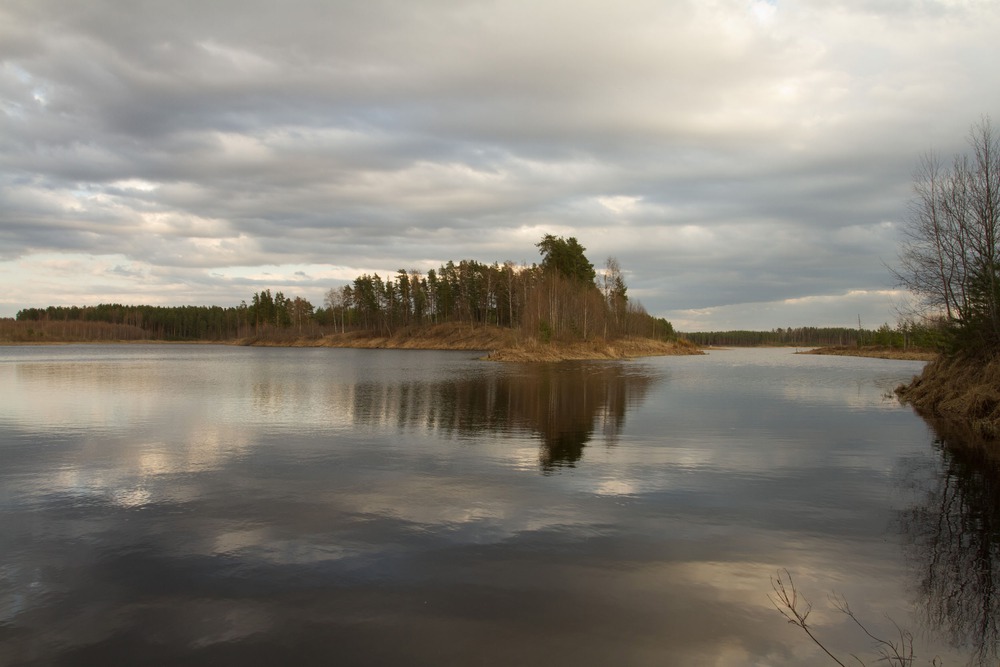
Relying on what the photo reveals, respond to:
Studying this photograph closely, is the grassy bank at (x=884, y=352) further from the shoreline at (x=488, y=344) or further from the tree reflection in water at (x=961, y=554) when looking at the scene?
the tree reflection in water at (x=961, y=554)

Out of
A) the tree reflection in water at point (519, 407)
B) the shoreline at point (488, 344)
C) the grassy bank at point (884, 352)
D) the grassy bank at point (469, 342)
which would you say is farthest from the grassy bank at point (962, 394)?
the grassy bank at point (884, 352)

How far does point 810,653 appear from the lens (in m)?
7.49

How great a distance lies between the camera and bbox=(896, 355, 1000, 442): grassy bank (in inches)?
1003

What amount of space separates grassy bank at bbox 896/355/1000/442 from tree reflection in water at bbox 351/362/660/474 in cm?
1438

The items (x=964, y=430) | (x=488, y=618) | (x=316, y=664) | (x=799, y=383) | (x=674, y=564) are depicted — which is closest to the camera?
(x=316, y=664)

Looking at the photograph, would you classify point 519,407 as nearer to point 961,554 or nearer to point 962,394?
point 962,394

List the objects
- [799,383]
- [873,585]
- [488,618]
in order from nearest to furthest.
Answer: [488,618] < [873,585] < [799,383]

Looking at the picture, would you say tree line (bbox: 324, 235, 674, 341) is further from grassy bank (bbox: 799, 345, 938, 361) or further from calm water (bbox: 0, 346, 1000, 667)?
calm water (bbox: 0, 346, 1000, 667)

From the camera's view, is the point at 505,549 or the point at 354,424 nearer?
the point at 505,549

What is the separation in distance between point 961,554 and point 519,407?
72.5ft

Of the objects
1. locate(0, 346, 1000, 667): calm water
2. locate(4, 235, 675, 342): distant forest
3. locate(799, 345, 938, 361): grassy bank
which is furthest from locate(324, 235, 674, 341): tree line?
locate(0, 346, 1000, 667): calm water

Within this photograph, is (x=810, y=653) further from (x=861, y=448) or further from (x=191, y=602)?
(x=861, y=448)

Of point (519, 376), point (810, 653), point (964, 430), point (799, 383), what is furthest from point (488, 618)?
point (799, 383)

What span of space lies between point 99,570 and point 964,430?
97.0 feet
